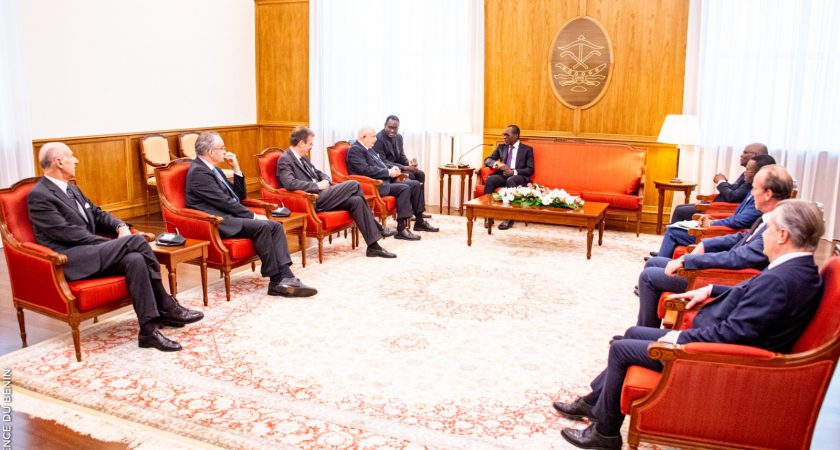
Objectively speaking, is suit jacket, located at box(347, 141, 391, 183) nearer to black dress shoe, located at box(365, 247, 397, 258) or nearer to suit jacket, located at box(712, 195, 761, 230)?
black dress shoe, located at box(365, 247, 397, 258)

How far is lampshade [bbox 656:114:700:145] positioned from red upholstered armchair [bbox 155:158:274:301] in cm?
481

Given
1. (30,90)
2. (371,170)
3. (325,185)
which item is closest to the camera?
(325,185)

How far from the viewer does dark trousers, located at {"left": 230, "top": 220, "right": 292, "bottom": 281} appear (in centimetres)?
576

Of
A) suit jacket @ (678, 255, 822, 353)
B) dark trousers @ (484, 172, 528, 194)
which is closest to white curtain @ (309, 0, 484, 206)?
dark trousers @ (484, 172, 528, 194)

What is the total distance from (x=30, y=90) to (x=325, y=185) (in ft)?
11.4

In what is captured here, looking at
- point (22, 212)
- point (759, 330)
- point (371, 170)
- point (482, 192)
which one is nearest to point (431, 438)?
point (759, 330)

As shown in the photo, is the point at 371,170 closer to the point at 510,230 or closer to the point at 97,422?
the point at 510,230

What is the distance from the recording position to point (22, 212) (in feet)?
15.2

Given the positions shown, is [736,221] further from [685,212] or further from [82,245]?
[82,245]

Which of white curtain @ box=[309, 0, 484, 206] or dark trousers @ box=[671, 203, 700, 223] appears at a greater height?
white curtain @ box=[309, 0, 484, 206]

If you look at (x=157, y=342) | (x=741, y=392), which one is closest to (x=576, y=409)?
(x=741, y=392)

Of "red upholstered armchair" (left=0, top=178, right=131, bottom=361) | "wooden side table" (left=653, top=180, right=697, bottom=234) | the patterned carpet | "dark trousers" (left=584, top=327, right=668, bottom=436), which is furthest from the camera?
"wooden side table" (left=653, top=180, right=697, bottom=234)

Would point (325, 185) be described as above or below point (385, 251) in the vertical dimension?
above

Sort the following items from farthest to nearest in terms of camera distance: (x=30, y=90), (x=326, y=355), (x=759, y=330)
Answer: (x=30, y=90) → (x=326, y=355) → (x=759, y=330)
